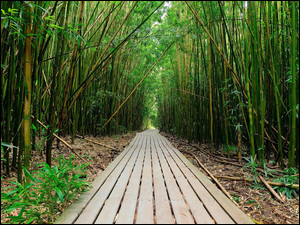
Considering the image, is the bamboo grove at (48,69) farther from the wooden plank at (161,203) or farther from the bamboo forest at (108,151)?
the wooden plank at (161,203)

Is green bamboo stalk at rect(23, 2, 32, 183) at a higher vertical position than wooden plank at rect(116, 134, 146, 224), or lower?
higher

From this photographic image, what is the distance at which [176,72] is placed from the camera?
505 centimetres

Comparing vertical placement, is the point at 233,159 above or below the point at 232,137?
below

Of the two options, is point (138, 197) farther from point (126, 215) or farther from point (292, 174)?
point (292, 174)

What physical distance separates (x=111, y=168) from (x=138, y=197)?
2.93 ft

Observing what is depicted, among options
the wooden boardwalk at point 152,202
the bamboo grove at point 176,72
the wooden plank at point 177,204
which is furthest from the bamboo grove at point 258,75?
the wooden plank at point 177,204

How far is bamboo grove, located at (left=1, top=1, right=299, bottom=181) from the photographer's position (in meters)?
1.37

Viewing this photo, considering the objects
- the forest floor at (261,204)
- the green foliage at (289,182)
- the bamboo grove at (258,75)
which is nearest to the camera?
the forest floor at (261,204)

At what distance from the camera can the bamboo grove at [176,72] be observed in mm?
1367

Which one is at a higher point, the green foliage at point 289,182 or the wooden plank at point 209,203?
the green foliage at point 289,182

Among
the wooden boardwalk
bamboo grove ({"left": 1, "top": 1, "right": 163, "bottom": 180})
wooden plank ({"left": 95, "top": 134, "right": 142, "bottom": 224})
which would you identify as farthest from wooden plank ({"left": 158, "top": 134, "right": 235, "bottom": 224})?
bamboo grove ({"left": 1, "top": 1, "right": 163, "bottom": 180})

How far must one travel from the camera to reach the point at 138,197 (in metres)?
1.34

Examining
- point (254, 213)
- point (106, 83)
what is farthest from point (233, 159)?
point (106, 83)

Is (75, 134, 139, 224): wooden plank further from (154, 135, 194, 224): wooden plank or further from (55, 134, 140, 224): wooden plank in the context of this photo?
(154, 135, 194, 224): wooden plank
